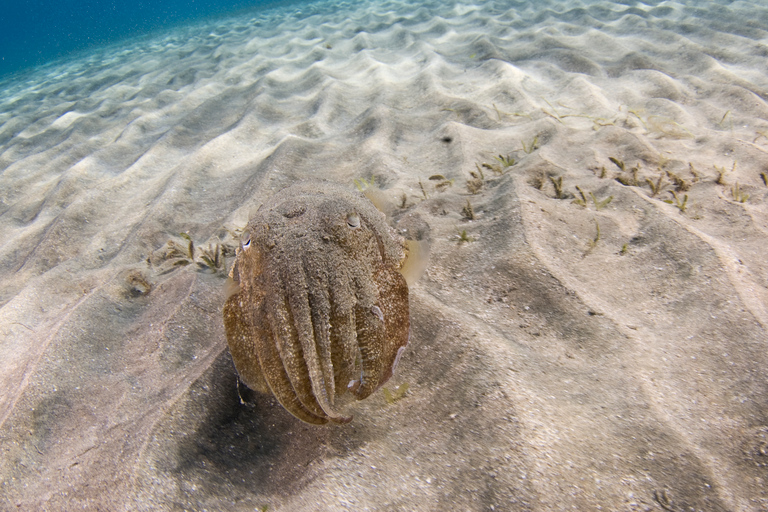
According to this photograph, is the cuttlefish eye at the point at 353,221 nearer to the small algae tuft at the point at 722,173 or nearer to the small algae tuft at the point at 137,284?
the small algae tuft at the point at 137,284

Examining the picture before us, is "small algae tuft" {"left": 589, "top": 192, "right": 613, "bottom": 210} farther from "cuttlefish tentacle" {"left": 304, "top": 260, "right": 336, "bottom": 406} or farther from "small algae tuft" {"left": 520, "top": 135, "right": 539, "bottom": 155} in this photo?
"cuttlefish tentacle" {"left": 304, "top": 260, "right": 336, "bottom": 406}

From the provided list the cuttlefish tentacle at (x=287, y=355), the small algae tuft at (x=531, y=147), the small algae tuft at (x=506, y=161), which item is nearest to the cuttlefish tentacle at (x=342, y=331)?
the cuttlefish tentacle at (x=287, y=355)

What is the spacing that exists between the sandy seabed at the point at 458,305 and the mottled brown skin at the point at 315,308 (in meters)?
0.40

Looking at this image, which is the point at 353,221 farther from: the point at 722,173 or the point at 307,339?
the point at 722,173

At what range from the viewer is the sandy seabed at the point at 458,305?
162 cm

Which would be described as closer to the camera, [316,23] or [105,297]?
[105,297]

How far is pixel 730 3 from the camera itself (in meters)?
7.62

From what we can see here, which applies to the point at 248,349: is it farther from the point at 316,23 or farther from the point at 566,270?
the point at 316,23

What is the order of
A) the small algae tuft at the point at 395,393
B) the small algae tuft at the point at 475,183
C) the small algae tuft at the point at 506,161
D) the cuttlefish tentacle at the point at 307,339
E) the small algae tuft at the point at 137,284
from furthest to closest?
the small algae tuft at the point at 506,161, the small algae tuft at the point at 475,183, the small algae tuft at the point at 137,284, the small algae tuft at the point at 395,393, the cuttlefish tentacle at the point at 307,339

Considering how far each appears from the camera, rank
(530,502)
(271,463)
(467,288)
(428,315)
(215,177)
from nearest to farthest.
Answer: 1. (530,502)
2. (271,463)
3. (428,315)
4. (467,288)
5. (215,177)

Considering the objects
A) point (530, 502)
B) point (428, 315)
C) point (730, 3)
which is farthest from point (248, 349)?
point (730, 3)

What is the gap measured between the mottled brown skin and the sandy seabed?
396mm

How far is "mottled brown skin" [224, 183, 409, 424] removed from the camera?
1487 mm

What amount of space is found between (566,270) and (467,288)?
2.08 ft
